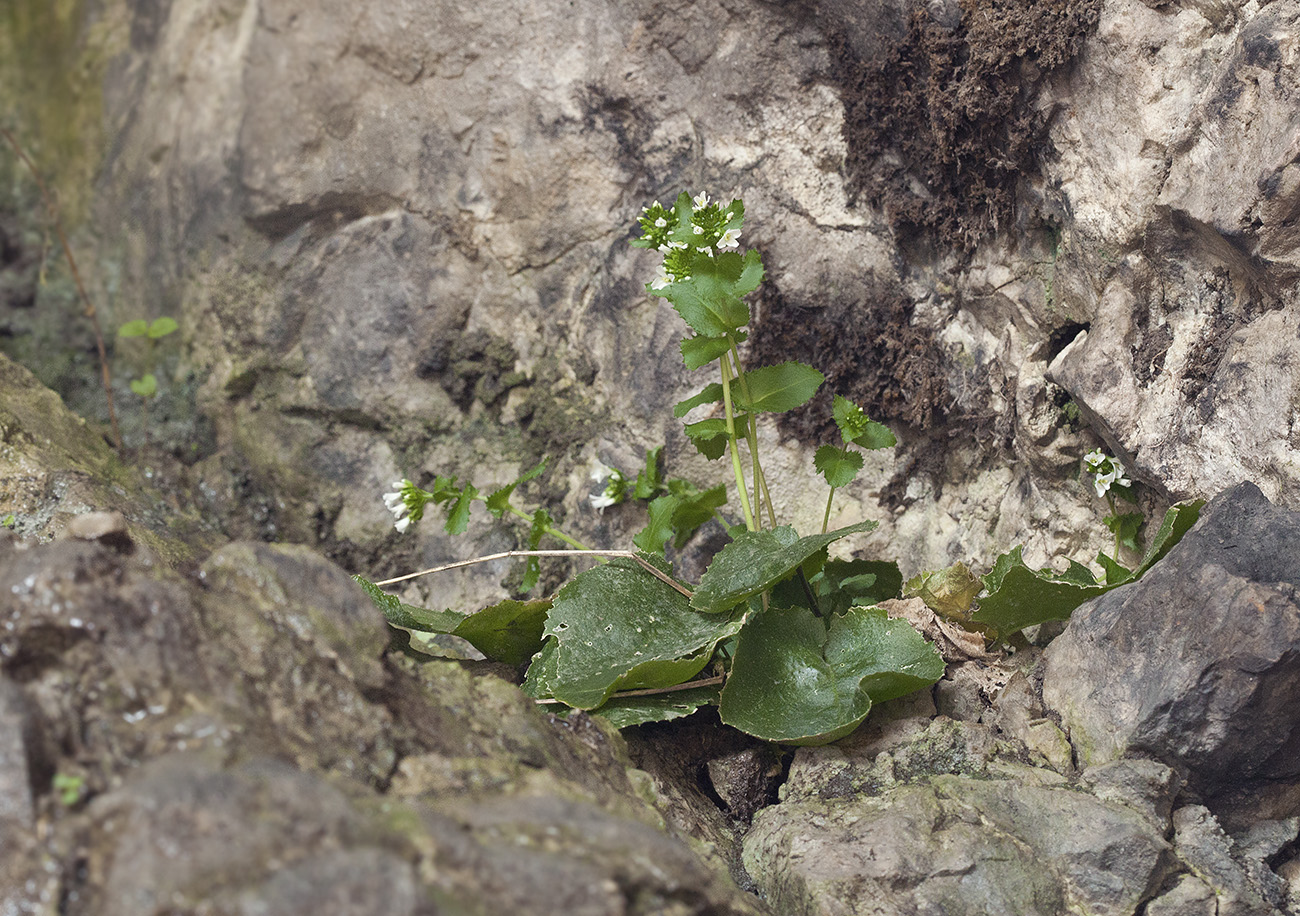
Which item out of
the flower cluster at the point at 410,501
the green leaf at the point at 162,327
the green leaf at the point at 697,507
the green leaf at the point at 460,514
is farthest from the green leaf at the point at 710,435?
the green leaf at the point at 162,327

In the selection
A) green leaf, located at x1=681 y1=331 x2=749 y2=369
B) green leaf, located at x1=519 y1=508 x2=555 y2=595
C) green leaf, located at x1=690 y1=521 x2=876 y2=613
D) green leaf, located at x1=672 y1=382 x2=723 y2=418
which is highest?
green leaf, located at x1=681 y1=331 x2=749 y2=369

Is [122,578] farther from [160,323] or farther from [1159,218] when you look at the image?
[160,323]

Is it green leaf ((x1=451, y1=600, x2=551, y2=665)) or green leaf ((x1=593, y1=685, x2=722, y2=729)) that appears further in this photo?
green leaf ((x1=451, y1=600, x2=551, y2=665))

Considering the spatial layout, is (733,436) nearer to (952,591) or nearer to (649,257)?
(952,591)

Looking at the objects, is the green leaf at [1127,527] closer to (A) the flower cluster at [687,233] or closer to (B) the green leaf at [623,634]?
(B) the green leaf at [623,634]

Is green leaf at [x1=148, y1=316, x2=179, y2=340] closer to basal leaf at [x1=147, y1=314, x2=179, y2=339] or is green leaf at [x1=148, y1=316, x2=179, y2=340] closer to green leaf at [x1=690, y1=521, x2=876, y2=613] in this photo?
basal leaf at [x1=147, y1=314, x2=179, y2=339]

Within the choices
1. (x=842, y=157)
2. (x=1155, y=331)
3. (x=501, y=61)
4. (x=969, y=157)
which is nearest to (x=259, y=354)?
(x=501, y=61)

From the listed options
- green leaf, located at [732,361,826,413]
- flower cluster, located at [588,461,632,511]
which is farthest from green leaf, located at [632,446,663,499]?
green leaf, located at [732,361,826,413]
